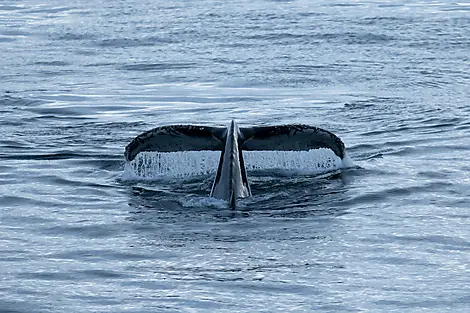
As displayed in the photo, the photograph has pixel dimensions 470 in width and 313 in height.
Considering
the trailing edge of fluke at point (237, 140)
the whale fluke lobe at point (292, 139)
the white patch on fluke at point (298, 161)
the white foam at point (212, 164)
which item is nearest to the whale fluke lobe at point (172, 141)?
the trailing edge of fluke at point (237, 140)

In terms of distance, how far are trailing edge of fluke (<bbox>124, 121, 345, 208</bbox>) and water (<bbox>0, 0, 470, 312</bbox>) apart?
39 centimetres

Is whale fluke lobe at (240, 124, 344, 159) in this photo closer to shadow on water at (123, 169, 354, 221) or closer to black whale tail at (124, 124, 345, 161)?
black whale tail at (124, 124, 345, 161)

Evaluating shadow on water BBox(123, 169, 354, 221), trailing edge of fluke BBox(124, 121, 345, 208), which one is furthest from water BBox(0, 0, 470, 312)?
trailing edge of fluke BBox(124, 121, 345, 208)

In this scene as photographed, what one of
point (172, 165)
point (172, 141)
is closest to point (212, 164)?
point (172, 165)

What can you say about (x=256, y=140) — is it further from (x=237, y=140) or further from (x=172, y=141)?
(x=172, y=141)

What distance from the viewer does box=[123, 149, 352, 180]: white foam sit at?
10.9 m

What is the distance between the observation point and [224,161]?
9.66m

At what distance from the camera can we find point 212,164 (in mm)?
11203

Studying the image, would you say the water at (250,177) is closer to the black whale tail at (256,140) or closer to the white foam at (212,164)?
the white foam at (212,164)

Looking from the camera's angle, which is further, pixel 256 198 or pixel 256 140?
pixel 256 140

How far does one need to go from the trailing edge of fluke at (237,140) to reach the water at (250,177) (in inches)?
15.4

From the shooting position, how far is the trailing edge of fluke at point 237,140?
9961 millimetres

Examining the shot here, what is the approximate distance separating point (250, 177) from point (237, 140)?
0.76 metres

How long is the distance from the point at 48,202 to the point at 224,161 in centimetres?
157
